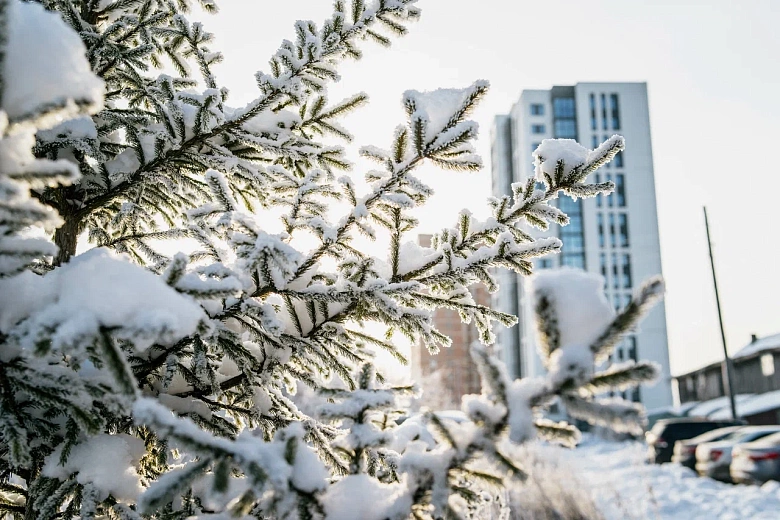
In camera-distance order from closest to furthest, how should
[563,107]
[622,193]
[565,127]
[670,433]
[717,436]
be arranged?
[717,436] < [670,433] < [622,193] < [565,127] < [563,107]

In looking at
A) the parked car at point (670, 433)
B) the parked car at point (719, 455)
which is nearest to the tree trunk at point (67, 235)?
the parked car at point (719, 455)

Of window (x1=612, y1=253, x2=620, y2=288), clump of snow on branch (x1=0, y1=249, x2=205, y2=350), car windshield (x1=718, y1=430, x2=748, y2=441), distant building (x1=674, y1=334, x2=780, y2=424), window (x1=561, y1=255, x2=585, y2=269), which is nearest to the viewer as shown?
clump of snow on branch (x1=0, y1=249, x2=205, y2=350)

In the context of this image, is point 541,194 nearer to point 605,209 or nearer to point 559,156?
point 559,156

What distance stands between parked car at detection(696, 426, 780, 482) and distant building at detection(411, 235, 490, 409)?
18.2 feet

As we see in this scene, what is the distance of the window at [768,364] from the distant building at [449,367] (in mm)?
14412

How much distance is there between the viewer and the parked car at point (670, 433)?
48.7 feet

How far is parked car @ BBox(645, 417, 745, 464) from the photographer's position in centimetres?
1484

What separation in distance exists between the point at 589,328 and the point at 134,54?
257 centimetres

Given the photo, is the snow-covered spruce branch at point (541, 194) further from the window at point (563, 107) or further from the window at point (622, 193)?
the window at point (563, 107)

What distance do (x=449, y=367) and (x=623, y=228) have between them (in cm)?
2032

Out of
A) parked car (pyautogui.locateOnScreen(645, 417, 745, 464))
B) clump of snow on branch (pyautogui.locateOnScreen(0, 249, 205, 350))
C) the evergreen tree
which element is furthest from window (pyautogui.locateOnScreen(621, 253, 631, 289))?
clump of snow on branch (pyautogui.locateOnScreen(0, 249, 205, 350))

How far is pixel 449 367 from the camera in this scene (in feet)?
152

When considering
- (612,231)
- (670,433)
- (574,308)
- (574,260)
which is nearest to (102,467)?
(574,308)

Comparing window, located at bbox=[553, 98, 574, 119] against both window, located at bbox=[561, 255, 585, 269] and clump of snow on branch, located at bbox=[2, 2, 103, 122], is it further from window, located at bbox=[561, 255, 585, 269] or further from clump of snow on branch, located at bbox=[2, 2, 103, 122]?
clump of snow on branch, located at bbox=[2, 2, 103, 122]
